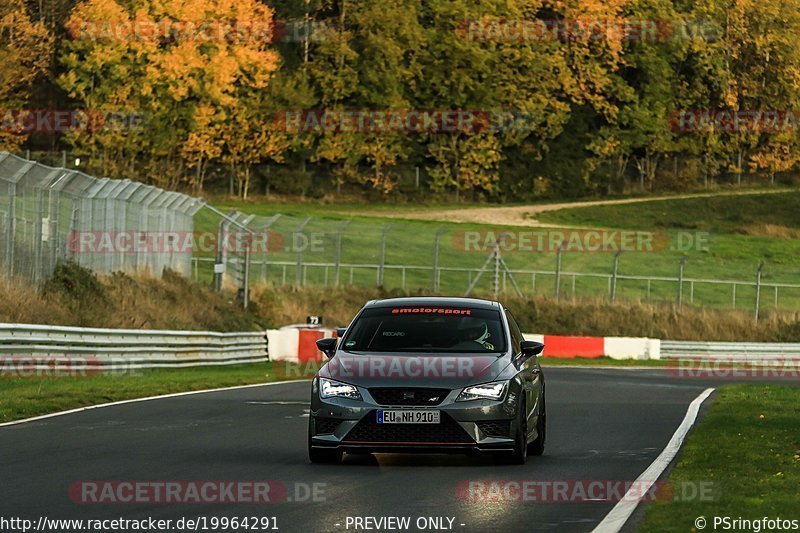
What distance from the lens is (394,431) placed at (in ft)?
43.9

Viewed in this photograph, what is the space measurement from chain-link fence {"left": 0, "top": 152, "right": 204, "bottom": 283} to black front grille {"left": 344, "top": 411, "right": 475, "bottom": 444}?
14577 mm

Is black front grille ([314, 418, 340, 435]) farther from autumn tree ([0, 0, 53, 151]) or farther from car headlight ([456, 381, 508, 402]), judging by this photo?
autumn tree ([0, 0, 53, 151])

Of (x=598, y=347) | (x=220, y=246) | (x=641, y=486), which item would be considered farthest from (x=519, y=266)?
(x=641, y=486)

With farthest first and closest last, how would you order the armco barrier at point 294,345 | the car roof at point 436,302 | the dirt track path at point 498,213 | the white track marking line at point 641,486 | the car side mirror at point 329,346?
the dirt track path at point 498,213
the armco barrier at point 294,345
the car roof at point 436,302
the car side mirror at point 329,346
the white track marking line at point 641,486

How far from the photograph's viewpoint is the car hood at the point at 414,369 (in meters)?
13.5

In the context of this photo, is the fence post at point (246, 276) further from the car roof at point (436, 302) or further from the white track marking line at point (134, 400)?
the car roof at point (436, 302)

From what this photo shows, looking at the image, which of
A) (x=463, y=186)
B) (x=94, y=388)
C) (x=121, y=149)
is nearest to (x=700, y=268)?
(x=463, y=186)

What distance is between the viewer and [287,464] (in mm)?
Answer: 13594

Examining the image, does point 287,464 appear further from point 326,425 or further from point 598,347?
point 598,347

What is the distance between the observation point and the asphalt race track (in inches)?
415

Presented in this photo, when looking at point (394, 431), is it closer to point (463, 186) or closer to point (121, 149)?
point (121, 149)

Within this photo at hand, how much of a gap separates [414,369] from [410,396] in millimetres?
404

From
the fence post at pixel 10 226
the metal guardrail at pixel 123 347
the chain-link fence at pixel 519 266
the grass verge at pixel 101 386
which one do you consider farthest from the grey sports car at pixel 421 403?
the chain-link fence at pixel 519 266

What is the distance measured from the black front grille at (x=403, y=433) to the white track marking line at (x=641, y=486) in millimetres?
1517
